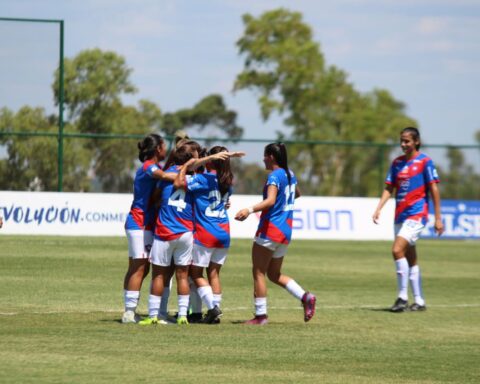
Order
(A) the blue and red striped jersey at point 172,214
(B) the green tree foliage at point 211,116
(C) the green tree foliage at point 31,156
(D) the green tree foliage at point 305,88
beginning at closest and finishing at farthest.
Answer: (A) the blue and red striped jersey at point 172,214, (C) the green tree foliage at point 31,156, (D) the green tree foliage at point 305,88, (B) the green tree foliage at point 211,116

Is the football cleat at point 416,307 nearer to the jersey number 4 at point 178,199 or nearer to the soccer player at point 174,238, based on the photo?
the soccer player at point 174,238

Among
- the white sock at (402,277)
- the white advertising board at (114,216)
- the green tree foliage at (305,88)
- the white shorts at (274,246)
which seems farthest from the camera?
the green tree foliage at (305,88)

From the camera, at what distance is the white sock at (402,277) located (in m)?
14.7

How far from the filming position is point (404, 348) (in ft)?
36.3

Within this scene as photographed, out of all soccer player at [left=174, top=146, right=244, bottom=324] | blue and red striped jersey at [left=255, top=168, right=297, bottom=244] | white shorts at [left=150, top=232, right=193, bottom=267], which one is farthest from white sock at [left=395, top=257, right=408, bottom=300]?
white shorts at [left=150, top=232, right=193, bottom=267]

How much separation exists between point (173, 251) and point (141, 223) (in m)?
0.42

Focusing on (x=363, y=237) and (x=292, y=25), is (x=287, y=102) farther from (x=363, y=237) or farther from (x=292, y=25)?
(x=363, y=237)

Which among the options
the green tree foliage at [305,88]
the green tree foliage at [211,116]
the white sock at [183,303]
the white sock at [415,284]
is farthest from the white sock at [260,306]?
the green tree foliage at [211,116]

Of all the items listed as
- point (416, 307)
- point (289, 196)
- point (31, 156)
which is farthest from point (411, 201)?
point (31, 156)

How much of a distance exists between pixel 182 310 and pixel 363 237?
20.1 metres

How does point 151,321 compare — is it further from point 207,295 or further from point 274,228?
point 274,228

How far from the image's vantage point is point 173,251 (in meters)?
12.1

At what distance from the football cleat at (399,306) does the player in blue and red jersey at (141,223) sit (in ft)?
11.8

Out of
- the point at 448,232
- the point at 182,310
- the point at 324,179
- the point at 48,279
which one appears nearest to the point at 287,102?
the point at 324,179
